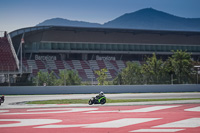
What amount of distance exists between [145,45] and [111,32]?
875 cm

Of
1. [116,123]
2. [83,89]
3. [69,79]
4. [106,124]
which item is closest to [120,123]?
[116,123]

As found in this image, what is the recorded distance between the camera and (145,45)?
78438mm

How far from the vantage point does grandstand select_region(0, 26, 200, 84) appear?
6931 centimetres

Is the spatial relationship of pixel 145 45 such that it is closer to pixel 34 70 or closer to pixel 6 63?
pixel 34 70

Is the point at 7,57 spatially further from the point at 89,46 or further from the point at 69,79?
the point at 69,79

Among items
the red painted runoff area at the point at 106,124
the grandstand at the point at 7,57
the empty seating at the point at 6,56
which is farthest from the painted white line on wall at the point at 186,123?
the empty seating at the point at 6,56

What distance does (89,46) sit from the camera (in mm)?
74125

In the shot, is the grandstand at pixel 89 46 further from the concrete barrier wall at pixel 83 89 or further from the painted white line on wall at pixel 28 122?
the painted white line on wall at pixel 28 122

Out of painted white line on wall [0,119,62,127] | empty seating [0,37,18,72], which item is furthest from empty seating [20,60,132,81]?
painted white line on wall [0,119,62,127]

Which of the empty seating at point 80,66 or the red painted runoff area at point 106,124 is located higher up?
the empty seating at point 80,66

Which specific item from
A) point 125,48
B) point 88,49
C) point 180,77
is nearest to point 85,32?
point 88,49

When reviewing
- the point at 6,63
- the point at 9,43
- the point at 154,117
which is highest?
the point at 9,43

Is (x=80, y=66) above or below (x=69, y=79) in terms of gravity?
above

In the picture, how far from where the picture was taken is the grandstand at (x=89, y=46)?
227ft
